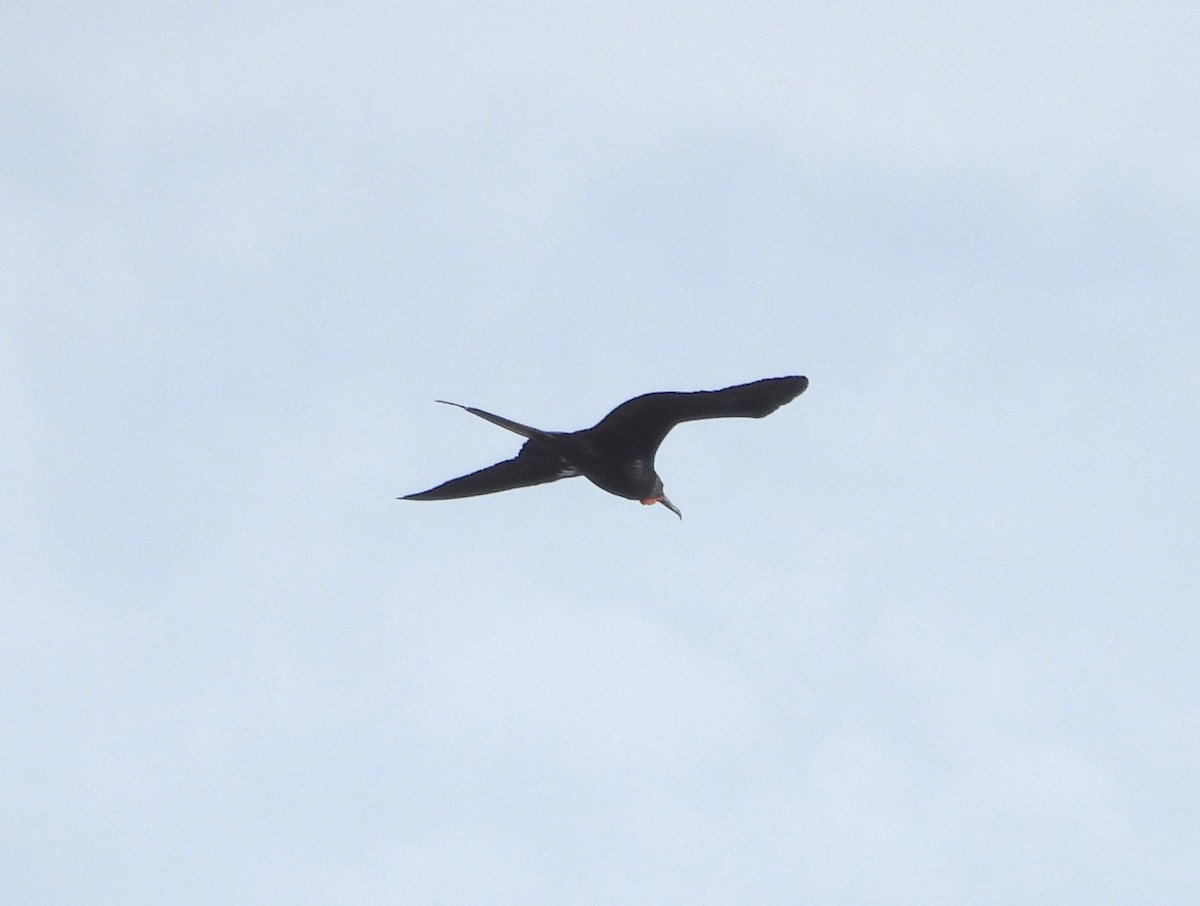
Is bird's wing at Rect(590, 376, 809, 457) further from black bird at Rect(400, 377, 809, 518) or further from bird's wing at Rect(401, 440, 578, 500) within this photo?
bird's wing at Rect(401, 440, 578, 500)

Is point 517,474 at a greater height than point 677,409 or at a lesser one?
greater

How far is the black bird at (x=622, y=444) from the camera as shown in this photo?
16188 millimetres

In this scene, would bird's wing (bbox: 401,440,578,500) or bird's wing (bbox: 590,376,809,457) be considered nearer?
bird's wing (bbox: 590,376,809,457)

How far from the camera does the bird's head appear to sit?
57.6 feet

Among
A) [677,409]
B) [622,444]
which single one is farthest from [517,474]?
[677,409]

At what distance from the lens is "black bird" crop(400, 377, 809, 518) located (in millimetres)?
16188

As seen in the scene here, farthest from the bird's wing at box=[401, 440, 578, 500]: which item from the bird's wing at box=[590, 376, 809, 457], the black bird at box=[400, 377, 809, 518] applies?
the bird's wing at box=[590, 376, 809, 457]

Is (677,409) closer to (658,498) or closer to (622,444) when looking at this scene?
(622,444)

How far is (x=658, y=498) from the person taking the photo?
17.7m

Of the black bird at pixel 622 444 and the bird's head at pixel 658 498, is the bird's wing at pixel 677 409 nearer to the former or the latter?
the black bird at pixel 622 444

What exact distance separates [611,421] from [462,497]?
1.62 metres

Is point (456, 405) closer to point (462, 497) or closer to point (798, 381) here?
point (462, 497)

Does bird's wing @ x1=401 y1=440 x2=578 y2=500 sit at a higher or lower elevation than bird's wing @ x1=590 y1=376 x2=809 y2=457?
higher

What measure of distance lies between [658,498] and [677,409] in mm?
1485
